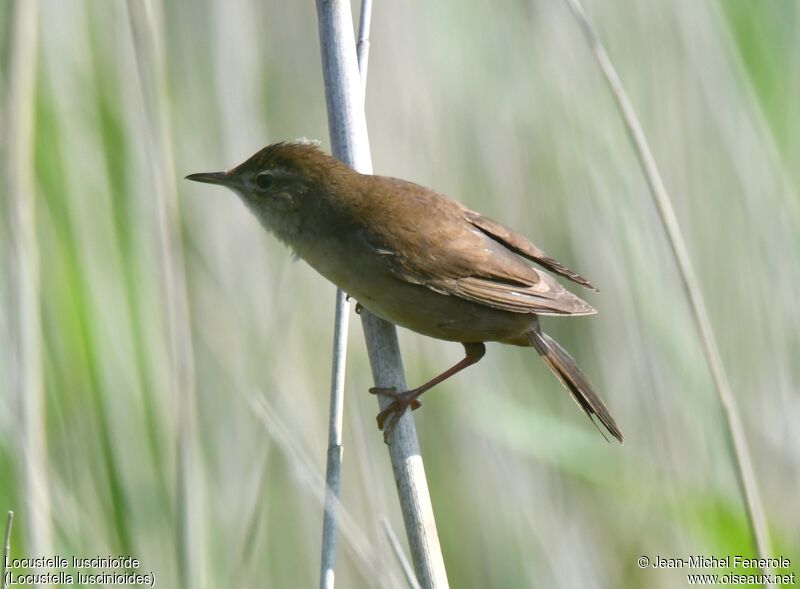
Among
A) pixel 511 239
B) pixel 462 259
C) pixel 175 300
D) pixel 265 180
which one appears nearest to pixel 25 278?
pixel 175 300

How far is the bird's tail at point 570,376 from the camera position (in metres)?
2.44

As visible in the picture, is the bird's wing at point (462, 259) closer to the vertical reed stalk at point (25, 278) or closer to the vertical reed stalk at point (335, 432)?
the vertical reed stalk at point (335, 432)

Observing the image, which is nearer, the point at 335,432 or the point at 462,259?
the point at 335,432

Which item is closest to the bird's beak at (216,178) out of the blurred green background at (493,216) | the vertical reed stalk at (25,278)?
the blurred green background at (493,216)

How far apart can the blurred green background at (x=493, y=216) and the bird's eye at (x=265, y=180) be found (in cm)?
22

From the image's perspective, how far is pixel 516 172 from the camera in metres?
3.14

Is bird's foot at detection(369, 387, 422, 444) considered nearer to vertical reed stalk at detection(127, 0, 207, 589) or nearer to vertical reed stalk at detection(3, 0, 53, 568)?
vertical reed stalk at detection(127, 0, 207, 589)

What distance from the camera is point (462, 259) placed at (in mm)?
2480

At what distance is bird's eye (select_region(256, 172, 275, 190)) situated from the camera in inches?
99.7

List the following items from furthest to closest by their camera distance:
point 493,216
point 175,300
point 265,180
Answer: point 493,216, point 265,180, point 175,300

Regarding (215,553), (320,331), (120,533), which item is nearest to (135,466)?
(120,533)

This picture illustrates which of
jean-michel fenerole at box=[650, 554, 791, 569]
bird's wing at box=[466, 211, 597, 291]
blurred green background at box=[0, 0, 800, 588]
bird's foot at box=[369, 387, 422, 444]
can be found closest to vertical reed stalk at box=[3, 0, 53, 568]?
blurred green background at box=[0, 0, 800, 588]

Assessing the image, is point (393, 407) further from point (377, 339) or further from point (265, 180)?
point (265, 180)

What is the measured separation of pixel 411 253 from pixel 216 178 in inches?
21.7
